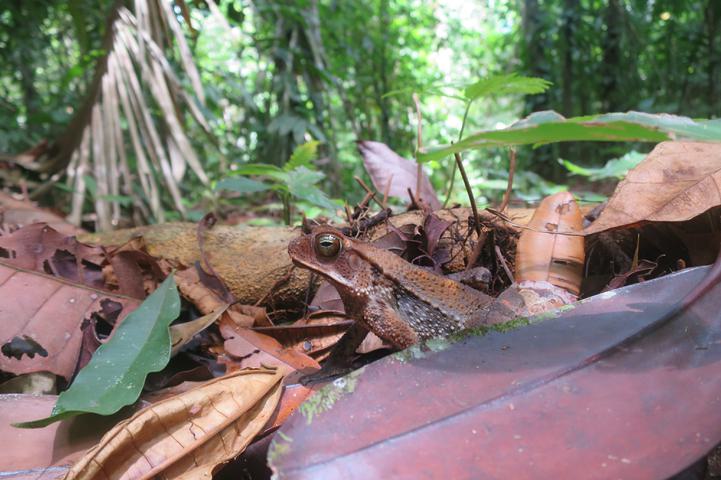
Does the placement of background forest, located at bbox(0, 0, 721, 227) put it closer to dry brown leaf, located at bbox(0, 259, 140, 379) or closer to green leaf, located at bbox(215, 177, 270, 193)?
green leaf, located at bbox(215, 177, 270, 193)

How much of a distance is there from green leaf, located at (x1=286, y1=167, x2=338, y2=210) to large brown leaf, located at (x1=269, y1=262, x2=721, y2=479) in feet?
3.33

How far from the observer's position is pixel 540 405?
72cm

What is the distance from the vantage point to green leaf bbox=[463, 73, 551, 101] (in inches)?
53.3

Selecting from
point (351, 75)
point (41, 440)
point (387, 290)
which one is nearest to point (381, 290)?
point (387, 290)

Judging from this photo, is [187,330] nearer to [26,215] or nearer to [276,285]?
[276,285]

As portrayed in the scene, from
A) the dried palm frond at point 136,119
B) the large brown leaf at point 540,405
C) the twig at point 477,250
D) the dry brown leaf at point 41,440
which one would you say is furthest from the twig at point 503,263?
the dried palm frond at point 136,119

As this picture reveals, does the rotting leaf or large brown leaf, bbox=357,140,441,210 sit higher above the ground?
large brown leaf, bbox=357,140,441,210

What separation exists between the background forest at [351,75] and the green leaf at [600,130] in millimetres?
2107

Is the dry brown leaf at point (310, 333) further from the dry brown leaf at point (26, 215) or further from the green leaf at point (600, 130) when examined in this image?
the dry brown leaf at point (26, 215)

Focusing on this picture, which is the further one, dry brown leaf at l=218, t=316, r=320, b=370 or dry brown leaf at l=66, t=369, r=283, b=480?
dry brown leaf at l=218, t=316, r=320, b=370

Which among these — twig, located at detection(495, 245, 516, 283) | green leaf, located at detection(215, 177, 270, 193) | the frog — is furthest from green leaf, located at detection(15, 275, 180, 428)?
twig, located at detection(495, 245, 516, 283)

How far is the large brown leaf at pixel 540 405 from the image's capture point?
0.65 metres

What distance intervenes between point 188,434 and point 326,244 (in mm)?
601

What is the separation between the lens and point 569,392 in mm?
733
